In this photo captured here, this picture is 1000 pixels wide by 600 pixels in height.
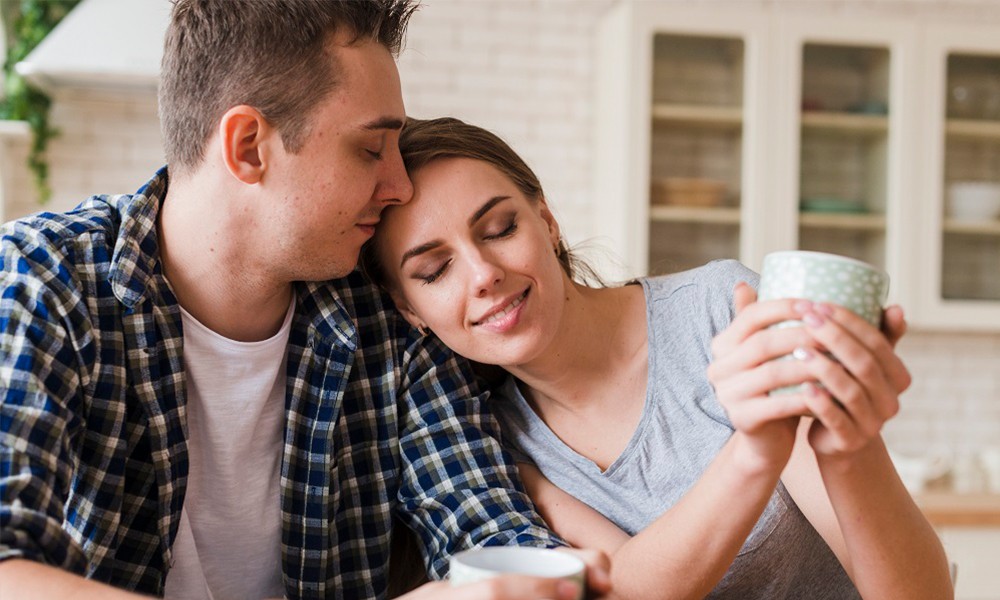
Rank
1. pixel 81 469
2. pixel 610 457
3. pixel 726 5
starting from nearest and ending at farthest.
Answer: pixel 81 469
pixel 610 457
pixel 726 5

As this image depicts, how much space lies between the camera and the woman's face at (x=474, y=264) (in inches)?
56.5

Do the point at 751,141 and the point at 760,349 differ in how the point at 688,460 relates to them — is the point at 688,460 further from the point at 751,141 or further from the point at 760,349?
the point at 751,141

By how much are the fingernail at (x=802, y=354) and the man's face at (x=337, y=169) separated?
2.37 feet

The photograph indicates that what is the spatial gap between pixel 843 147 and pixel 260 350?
2977mm

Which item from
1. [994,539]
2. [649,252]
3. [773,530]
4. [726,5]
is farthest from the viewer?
[726,5]

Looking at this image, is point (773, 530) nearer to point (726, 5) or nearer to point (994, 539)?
point (994, 539)

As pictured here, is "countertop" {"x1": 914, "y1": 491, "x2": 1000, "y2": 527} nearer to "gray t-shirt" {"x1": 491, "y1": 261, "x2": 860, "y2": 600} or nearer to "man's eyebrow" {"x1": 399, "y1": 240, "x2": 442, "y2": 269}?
"gray t-shirt" {"x1": 491, "y1": 261, "x2": 860, "y2": 600}

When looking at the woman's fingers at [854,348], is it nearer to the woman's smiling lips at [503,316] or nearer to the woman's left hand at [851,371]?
the woman's left hand at [851,371]

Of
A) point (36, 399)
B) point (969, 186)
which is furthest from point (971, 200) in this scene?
point (36, 399)

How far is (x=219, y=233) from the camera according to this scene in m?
1.41

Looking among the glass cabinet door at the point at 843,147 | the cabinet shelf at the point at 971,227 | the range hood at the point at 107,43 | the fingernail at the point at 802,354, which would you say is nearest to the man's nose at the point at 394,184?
the fingernail at the point at 802,354

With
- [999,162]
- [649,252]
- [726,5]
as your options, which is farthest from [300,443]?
[999,162]

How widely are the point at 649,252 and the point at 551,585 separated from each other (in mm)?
2918

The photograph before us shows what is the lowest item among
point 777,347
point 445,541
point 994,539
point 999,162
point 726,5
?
point 994,539
